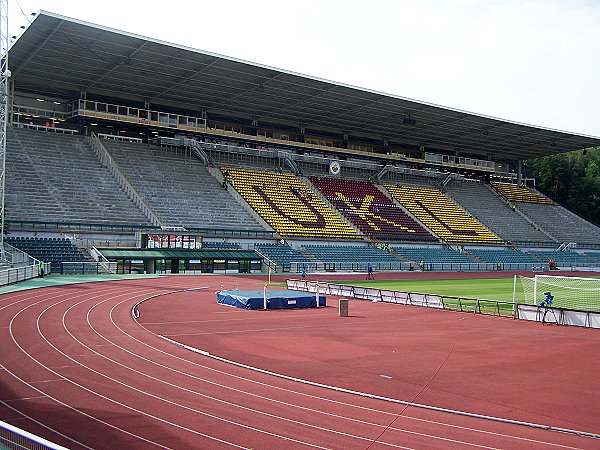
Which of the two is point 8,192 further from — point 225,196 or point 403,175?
point 403,175

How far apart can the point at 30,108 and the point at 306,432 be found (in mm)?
57927

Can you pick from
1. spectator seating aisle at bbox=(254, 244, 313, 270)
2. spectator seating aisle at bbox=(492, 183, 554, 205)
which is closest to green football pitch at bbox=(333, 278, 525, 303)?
spectator seating aisle at bbox=(254, 244, 313, 270)

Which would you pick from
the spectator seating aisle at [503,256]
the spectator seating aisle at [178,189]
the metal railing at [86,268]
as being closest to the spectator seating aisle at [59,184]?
the spectator seating aisle at [178,189]

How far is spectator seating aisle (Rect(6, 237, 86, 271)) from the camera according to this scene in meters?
43.6

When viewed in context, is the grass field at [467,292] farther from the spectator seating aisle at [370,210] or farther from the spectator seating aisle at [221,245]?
the spectator seating aisle at [370,210]

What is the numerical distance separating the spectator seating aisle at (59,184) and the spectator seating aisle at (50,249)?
2.99 m

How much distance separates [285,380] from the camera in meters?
15.0

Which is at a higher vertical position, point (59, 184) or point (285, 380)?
point (59, 184)

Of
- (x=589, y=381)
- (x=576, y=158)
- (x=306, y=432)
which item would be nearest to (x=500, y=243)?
(x=576, y=158)

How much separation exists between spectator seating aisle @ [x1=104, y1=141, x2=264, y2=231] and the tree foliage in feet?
211

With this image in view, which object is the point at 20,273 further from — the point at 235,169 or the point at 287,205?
the point at 235,169

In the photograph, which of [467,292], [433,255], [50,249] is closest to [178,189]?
[50,249]

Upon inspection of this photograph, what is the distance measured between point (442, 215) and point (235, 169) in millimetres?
28797

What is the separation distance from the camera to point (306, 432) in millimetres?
11039
